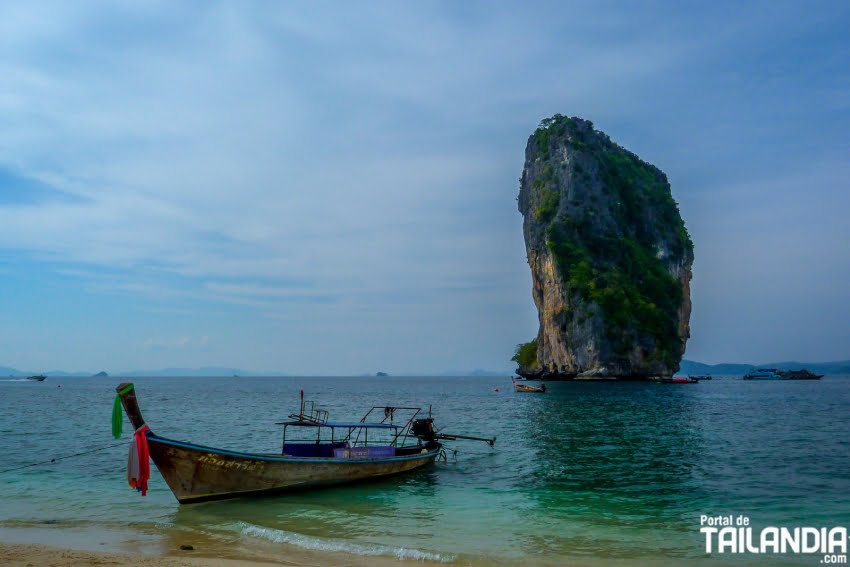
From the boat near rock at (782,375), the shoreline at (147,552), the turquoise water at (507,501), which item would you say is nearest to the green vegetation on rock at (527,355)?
the boat near rock at (782,375)

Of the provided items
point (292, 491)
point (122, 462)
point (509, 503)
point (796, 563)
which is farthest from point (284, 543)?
point (122, 462)

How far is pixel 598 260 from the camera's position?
316 ft

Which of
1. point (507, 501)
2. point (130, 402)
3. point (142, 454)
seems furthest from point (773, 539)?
point (130, 402)

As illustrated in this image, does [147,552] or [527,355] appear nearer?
[147,552]

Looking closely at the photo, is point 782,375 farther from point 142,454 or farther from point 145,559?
point 145,559

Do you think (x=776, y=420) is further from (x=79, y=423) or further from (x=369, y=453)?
(x=79, y=423)

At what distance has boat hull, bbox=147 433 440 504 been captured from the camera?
14.6 m

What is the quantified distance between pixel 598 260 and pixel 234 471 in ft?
285

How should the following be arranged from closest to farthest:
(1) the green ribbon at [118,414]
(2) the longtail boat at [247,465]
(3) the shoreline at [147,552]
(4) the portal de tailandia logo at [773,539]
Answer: (3) the shoreline at [147,552] → (4) the portal de tailandia logo at [773,539] → (1) the green ribbon at [118,414] → (2) the longtail boat at [247,465]

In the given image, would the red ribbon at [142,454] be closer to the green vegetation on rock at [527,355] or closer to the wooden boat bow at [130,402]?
the wooden boat bow at [130,402]

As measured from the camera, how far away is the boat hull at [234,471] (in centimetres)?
1459

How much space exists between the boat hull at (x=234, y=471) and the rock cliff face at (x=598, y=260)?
77760 mm

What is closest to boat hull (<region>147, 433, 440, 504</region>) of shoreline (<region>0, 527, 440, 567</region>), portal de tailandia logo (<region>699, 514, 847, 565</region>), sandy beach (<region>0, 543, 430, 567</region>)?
shoreline (<region>0, 527, 440, 567</region>)

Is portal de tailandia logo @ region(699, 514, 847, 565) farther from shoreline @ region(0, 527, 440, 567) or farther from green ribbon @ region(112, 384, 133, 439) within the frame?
green ribbon @ region(112, 384, 133, 439)
